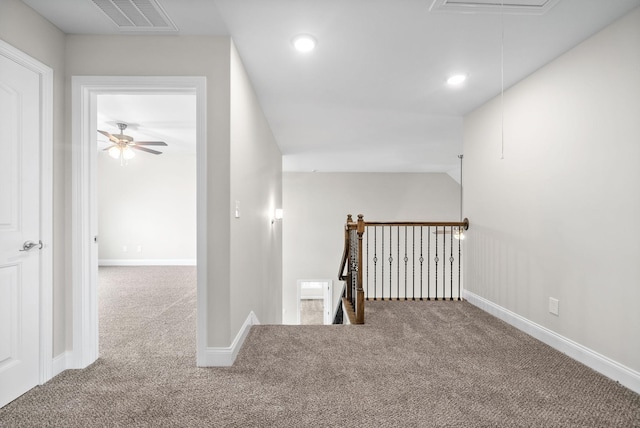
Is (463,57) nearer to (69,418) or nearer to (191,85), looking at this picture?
(191,85)

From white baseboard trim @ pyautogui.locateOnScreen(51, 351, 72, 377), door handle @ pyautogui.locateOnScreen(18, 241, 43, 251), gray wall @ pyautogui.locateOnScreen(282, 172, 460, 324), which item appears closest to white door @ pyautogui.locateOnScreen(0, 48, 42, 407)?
door handle @ pyautogui.locateOnScreen(18, 241, 43, 251)

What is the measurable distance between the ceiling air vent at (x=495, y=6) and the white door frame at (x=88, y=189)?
5.37 feet

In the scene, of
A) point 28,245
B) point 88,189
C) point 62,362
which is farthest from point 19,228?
point 62,362

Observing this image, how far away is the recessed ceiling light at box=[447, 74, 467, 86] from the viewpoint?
3004 mm

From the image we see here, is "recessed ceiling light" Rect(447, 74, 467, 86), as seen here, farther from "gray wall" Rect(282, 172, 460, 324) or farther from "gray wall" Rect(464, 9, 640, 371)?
"gray wall" Rect(282, 172, 460, 324)

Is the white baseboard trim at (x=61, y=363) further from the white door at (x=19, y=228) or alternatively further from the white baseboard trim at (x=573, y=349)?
the white baseboard trim at (x=573, y=349)

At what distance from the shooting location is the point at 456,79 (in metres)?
3.06

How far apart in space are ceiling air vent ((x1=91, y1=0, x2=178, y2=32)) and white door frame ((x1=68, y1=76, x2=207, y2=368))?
31 centimetres

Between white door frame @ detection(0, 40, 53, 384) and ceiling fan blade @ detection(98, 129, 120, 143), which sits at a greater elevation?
ceiling fan blade @ detection(98, 129, 120, 143)

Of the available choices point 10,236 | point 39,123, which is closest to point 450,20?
point 39,123

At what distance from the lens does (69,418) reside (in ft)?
5.69

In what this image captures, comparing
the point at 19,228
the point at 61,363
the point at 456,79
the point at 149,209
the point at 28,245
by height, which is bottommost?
the point at 61,363

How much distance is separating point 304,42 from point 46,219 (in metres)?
2.11

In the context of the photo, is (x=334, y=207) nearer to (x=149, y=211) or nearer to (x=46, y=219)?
(x=149, y=211)
